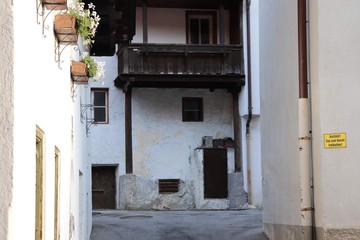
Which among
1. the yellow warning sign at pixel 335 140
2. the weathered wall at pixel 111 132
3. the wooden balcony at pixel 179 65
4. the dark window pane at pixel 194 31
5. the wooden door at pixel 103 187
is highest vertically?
the dark window pane at pixel 194 31

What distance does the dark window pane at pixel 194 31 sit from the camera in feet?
84.8

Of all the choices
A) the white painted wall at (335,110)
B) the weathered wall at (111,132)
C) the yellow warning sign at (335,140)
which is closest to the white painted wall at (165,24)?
the weathered wall at (111,132)

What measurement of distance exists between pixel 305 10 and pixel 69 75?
4.46 m

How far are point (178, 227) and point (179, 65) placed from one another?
A: 8.60 metres

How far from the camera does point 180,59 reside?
24266mm

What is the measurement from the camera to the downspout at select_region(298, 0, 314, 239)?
37.6 ft

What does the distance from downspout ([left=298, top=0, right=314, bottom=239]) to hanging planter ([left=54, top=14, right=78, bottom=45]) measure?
546cm

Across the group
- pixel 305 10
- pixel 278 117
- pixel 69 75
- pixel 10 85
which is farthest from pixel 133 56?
pixel 10 85

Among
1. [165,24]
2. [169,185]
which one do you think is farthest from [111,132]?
[165,24]

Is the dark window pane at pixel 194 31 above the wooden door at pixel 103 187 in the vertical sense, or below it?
above

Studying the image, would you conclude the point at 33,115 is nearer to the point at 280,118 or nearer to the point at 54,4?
the point at 54,4

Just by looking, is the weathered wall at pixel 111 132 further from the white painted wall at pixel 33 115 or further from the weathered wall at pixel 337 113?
the white painted wall at pixel 33 115

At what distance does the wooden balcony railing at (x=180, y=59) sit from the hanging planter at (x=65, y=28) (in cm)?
1676

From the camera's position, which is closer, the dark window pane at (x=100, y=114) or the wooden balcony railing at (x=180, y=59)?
the wooden balcony railing at (x=180, y=59)
